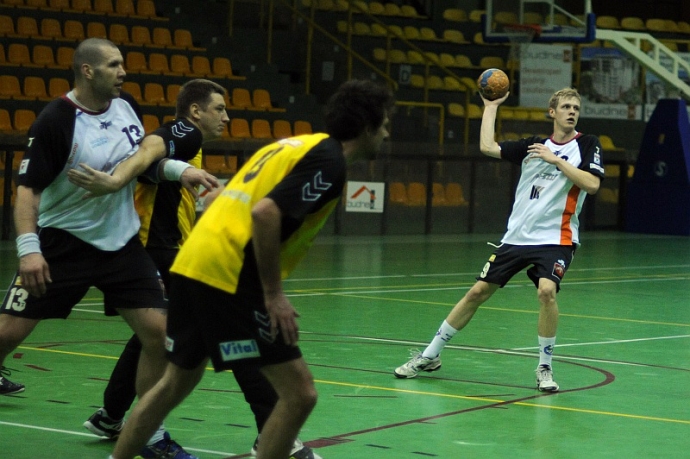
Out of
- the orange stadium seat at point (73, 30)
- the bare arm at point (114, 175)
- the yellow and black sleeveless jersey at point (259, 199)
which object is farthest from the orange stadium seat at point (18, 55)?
the yellow and black sleeveless jersey at point (259, 199)

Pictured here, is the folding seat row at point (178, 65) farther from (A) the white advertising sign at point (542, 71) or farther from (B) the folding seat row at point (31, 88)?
(A) the white advertising sign at point (542, 71)

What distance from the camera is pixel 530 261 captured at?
8797 mm

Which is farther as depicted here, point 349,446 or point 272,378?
point 349,446

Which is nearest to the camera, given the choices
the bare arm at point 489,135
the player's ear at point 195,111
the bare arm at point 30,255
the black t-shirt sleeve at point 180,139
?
the bare arm at point 30,255

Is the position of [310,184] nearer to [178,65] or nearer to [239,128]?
[239,128]

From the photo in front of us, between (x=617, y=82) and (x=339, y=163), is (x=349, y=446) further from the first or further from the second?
(x=617, y=82)

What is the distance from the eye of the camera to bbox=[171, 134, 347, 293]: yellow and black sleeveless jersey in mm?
4855

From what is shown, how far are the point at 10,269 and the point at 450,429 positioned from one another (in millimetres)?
9427

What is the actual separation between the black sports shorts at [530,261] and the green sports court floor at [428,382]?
2.36 ft

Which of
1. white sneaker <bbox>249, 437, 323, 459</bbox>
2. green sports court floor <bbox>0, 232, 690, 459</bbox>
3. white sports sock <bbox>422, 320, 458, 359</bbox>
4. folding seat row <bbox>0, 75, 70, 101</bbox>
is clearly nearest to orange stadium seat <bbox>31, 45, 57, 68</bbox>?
folding seat row <bbox>0, 75, 70, 101</bbox>

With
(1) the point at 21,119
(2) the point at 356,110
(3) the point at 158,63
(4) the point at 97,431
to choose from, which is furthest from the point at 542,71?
(2) the point at 356,110

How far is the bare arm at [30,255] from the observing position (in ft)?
19.1

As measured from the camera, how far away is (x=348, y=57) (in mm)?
26156

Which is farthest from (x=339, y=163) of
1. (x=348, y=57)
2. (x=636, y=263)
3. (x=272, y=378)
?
(x=348, y=57)
